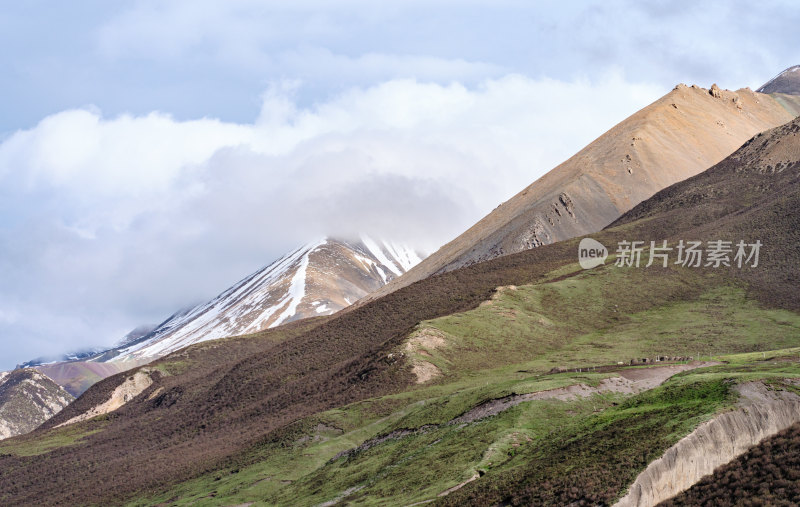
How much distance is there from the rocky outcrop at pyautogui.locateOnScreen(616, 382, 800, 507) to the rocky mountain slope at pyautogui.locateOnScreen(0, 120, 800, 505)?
A: 715 mm

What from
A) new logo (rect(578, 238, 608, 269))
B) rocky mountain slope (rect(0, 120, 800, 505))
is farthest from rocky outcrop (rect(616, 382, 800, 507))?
new logo (rect(578, 238, 608, 269))

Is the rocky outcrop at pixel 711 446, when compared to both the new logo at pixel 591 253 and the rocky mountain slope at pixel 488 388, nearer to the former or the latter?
the rocky mountain slope at pixel 488 388

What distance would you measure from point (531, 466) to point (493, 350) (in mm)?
65674

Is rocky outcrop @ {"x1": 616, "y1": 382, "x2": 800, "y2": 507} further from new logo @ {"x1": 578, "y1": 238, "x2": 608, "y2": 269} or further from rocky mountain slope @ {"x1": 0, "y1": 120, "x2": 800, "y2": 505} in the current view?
new logo @ {"x1": 578, "y1": 238, "x2": 608, "y2": 269}

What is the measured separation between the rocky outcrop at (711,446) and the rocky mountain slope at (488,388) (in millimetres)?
715

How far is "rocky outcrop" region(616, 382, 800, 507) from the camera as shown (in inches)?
1489

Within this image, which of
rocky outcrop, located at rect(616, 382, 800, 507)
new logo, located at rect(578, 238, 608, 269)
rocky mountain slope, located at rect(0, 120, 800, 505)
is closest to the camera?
rocky outcrop, located at rect(616, 382, 800, 507)

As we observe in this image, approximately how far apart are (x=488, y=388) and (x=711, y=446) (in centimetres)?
3725

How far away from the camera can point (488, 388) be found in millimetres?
75750

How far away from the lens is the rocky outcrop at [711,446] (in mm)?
37812

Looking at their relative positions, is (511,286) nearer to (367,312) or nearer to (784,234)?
(367,312)

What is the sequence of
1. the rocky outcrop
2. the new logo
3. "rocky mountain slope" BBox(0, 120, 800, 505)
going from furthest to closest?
1. the new logo
2. "rocky mountain slope" BBox(0, 120, 800, 505)
3. the rocky outcrop

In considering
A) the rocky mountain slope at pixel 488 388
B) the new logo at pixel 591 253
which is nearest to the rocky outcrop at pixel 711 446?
the rocky mountain slope at pixel 488 388

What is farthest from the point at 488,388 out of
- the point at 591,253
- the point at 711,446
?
the point at 591,253
